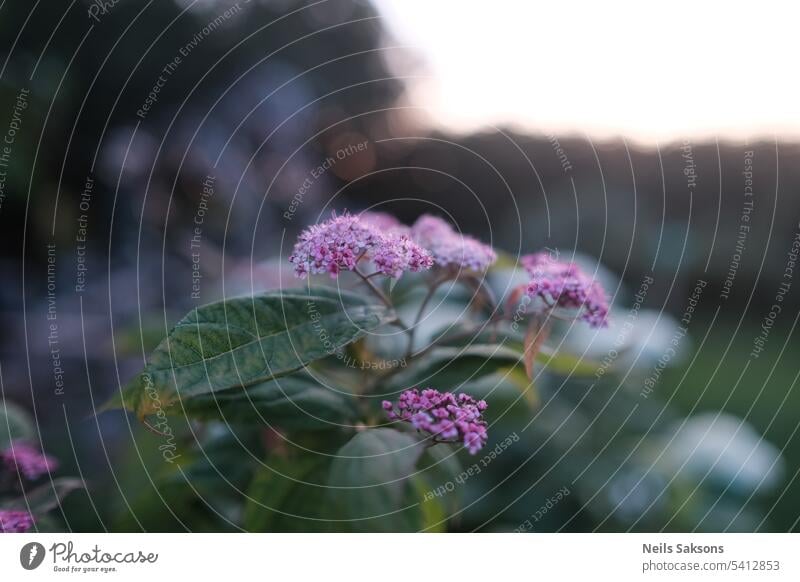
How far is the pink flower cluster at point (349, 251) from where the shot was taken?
525 millimetres

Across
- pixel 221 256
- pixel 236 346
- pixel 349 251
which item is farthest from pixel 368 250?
pixel 221 256

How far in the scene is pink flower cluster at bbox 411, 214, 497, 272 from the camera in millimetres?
568

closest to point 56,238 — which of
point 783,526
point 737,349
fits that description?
point 783,526

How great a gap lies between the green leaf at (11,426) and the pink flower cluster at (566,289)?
478 millimetres

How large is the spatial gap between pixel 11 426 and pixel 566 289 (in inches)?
20.2

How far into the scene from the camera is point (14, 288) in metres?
1.48

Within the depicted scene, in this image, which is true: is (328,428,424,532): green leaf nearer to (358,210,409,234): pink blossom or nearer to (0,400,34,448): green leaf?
(358,210,409,234): pink blossom

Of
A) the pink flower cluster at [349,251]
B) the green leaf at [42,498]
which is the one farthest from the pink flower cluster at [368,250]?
the green leaf at [42,498]

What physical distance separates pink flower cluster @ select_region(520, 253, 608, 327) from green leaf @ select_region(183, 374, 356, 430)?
0.19 metres

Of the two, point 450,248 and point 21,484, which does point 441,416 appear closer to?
point 450,248

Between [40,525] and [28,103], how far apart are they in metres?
1.03

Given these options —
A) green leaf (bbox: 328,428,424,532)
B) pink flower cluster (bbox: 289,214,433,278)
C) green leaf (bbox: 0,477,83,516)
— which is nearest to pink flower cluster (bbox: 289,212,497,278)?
pink flower cluster (bbox: 289,214,433,278)

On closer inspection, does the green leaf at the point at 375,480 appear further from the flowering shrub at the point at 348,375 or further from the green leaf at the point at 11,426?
the green leaf at the point at 11,426

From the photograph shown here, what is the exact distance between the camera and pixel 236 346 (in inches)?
19.1
